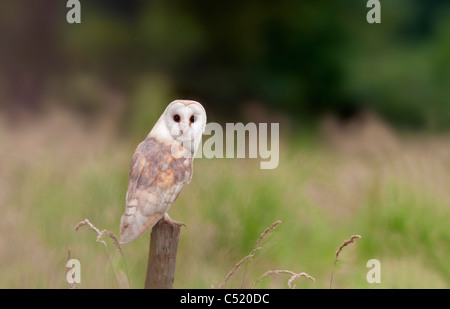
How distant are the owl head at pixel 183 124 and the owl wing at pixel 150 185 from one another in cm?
2

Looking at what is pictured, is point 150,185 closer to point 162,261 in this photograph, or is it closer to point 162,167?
point 162,167

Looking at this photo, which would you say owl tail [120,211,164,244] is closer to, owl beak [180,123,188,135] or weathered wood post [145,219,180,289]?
weathered wood post [145,219,180,289]

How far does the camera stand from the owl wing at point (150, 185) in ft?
3.92

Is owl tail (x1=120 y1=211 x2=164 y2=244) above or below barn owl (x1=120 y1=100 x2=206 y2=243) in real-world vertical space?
below

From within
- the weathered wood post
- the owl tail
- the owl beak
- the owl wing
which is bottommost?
the weathered wood post

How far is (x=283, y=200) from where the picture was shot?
6.77ft

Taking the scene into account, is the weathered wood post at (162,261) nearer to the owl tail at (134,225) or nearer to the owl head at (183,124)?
the owl tail at (134,225)

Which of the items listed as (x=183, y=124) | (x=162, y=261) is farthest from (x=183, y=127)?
(x=162, y=261)

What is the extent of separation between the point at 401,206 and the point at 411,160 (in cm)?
30

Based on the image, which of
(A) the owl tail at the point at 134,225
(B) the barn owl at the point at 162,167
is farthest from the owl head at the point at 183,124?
(A) the owl tail at the point at 134,225

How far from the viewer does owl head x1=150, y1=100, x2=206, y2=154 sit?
1.22 metres

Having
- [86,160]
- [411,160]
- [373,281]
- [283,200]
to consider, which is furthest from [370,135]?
[86,160]

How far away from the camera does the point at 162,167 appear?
1234 millimetres

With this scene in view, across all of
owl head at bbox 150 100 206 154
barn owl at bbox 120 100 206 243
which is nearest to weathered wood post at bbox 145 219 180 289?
barn owl at bbox 120 100 206 243
